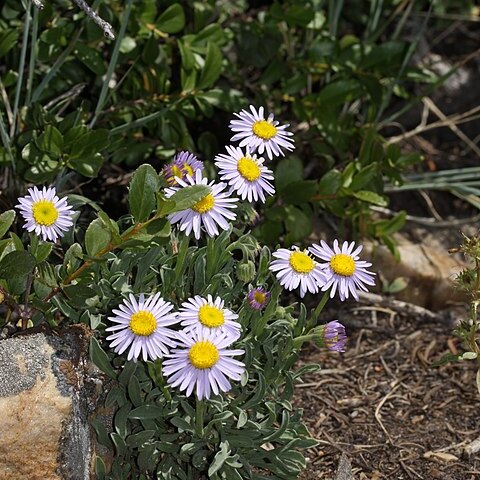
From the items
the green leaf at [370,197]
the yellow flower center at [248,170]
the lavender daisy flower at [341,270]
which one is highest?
the green leaf at [370,197]

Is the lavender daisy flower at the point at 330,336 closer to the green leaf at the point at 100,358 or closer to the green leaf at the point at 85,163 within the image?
the green leaf at the point at 100,358

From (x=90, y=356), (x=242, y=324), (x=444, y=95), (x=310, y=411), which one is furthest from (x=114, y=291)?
(x=444, y=95)

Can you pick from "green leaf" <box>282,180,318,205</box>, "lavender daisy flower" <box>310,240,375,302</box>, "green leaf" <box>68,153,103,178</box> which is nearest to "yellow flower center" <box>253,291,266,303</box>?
"lavender daisy flower" <box>310,240,375,302</box>

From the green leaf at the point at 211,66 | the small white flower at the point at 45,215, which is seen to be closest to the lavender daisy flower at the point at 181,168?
the small white flower at the point at 45,215

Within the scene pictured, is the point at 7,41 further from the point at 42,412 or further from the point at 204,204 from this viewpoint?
the point at 42,412

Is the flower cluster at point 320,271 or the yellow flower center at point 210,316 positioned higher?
the flower cluster at point 320,271

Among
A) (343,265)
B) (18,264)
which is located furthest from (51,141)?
(343,265)

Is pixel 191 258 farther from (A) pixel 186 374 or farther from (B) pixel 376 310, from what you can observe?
(B) pixel 376 310
